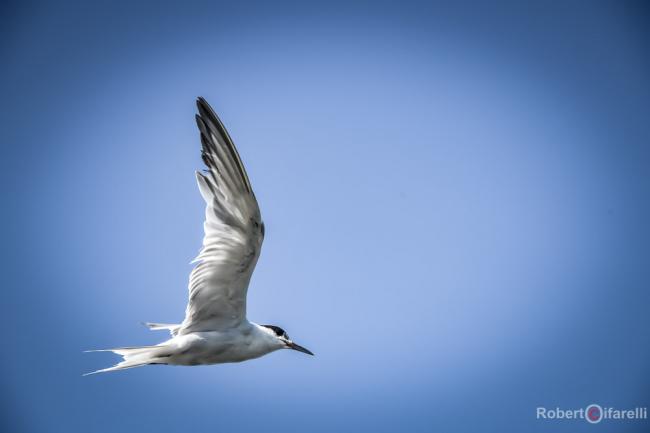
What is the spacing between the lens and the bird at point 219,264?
18.9 ft

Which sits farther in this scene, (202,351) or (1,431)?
(1,431)

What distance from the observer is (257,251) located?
5.85 m

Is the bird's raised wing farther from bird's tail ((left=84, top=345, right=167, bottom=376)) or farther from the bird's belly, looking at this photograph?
bird's tail ((left=84, top=345, right=167, bottom=376))

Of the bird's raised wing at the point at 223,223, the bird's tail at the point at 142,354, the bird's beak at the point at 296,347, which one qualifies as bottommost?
the bird's tail at the point at 142,354

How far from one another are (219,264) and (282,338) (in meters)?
0.98

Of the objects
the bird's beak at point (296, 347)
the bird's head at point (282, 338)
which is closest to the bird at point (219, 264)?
the bird's head at point (282, 338)

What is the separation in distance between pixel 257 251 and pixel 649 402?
2106cm

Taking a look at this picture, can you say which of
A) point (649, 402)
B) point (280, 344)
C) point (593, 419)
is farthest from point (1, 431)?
point (280, 344)

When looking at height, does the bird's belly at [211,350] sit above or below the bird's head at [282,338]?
below

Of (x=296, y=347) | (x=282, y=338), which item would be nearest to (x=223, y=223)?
(x=282, y=338)

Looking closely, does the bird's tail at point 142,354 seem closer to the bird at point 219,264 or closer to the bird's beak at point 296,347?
the bird at point 219,264

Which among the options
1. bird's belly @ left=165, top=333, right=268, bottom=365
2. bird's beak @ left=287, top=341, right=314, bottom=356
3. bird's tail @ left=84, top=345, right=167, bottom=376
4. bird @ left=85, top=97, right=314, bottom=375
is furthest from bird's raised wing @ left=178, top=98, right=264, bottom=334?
bird's beak @ left=287, top=341, right=314, bottom=356

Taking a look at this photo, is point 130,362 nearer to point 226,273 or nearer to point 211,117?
point 226,273

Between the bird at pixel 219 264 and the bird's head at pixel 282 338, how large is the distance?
33 centimetres
